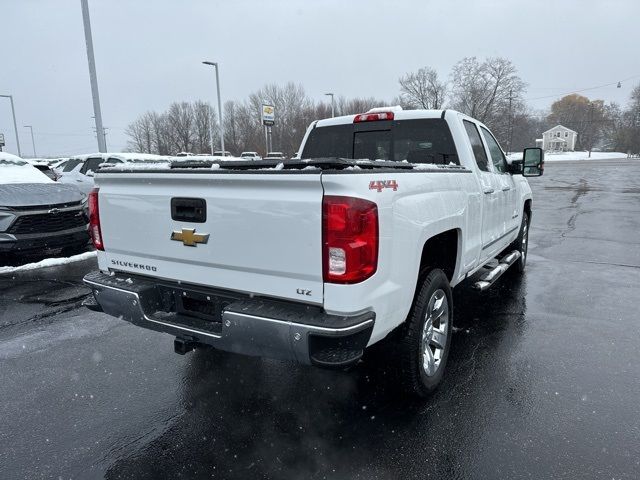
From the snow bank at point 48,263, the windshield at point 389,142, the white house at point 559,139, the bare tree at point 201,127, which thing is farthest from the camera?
the white house at point 559,139

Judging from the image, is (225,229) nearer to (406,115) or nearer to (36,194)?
(406,115)

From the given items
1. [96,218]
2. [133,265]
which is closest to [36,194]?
[96,218]

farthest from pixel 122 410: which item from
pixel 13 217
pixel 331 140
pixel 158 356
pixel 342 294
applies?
pixel 13 217

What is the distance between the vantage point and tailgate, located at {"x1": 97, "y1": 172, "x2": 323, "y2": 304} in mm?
2375

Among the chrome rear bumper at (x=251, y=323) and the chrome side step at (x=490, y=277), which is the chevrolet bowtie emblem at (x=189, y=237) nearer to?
the chrome rear bumper at (x=251, y=323)

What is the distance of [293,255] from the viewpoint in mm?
2408

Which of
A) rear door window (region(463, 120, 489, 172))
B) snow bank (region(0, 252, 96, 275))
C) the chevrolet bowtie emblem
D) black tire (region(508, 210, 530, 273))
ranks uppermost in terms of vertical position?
rear door window (region(463, 120, 489, 172))

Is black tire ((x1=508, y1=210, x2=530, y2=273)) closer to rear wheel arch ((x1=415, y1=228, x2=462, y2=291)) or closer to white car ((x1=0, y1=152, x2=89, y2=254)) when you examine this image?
rear wheel arch ((x1=415, y1=228, x2=462, y2=291))

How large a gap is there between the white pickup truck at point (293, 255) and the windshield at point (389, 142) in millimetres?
556

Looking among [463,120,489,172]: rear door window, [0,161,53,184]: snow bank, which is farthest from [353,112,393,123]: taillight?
[0,161,53,184]: snow bank

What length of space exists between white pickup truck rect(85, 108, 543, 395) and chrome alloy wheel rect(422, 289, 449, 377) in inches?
0.5

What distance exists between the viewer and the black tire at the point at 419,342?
2.94 meters

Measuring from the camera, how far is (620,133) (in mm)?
91562

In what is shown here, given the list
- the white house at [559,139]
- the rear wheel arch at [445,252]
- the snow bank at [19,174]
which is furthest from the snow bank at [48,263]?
the white house at [559,139]
